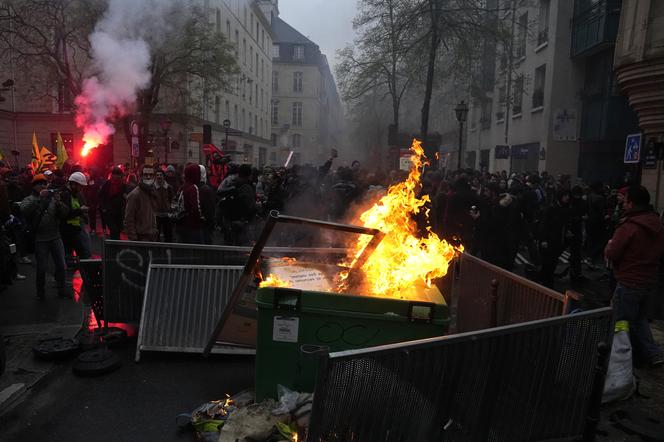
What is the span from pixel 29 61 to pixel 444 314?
26.4 m

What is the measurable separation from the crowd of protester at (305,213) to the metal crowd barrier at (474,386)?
2.08m

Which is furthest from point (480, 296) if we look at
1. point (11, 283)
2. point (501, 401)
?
point (11, 283)

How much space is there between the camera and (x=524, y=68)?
80.7ft

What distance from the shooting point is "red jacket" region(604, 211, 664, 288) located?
15.5 feet

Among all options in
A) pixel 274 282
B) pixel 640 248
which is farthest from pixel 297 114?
pixel 274 282

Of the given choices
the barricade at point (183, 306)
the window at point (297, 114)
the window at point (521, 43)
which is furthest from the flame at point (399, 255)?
the window at point (297, 114)

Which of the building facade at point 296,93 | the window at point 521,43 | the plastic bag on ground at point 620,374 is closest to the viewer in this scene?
the plastic bag on ground at point 620,374

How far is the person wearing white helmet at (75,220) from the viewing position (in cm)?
754

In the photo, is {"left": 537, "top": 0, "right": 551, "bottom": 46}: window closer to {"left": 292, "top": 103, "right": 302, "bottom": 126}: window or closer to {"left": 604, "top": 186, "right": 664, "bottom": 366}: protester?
{"left": 604, "top": 186, "right": 664, "bottom": 366}: protester

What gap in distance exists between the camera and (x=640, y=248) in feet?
15.5

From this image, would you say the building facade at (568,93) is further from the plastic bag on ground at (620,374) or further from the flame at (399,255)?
the plastic bag on ground at (620,374)

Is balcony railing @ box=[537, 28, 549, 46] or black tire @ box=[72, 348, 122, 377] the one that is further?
balcony railing @ box=[537, 28, 549, 46]

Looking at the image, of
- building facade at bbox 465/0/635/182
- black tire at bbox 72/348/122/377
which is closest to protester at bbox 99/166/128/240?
black tire at bbox 72/348/122/377

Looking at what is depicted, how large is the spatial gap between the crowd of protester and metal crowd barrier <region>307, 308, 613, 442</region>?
6.84 feet
